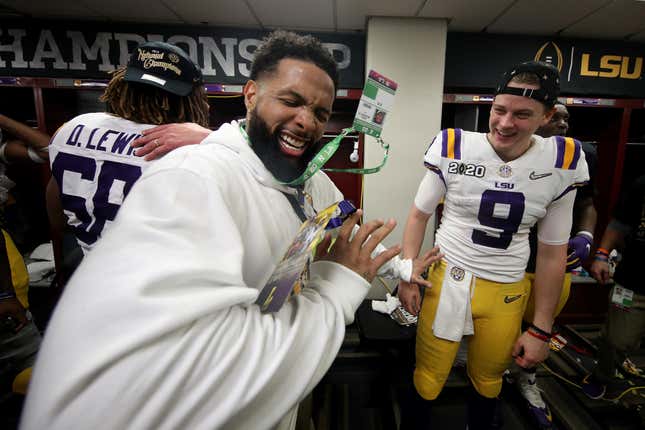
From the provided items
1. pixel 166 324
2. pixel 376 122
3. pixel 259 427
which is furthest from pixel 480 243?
pixel 166 324

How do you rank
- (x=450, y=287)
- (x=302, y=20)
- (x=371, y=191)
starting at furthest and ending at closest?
(x=371, y=191), (x=302, y=20), (x=450, y=287)

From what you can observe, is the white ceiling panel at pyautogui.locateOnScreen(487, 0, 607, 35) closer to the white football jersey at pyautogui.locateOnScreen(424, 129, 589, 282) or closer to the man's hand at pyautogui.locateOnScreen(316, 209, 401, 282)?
the white football jersey at pyautogui.locateOnScreen(424, 129, 589, 282)

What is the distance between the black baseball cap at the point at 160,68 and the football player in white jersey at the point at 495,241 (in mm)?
1036

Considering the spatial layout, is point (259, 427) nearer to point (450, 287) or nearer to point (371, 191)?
point (450, 287)

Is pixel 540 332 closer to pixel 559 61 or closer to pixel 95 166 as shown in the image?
pixel 95 166

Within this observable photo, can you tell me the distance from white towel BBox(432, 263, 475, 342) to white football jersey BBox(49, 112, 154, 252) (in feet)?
4.20

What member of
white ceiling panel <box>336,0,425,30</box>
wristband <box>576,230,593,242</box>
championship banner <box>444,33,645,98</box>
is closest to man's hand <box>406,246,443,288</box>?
wristband <box>576,230,593,242</box>

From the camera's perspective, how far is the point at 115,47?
2.70 meters

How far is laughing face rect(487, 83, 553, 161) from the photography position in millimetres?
1174

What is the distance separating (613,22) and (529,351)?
3.13m

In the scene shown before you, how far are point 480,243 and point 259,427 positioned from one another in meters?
1.20

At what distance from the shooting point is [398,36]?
2672 millimetres

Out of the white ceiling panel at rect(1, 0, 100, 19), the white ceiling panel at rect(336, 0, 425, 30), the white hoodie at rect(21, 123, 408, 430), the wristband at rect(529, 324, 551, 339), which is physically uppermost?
the white ceiling panel at rect(336, 0, 425, 30)

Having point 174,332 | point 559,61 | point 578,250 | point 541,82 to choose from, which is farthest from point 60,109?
point 559,61
